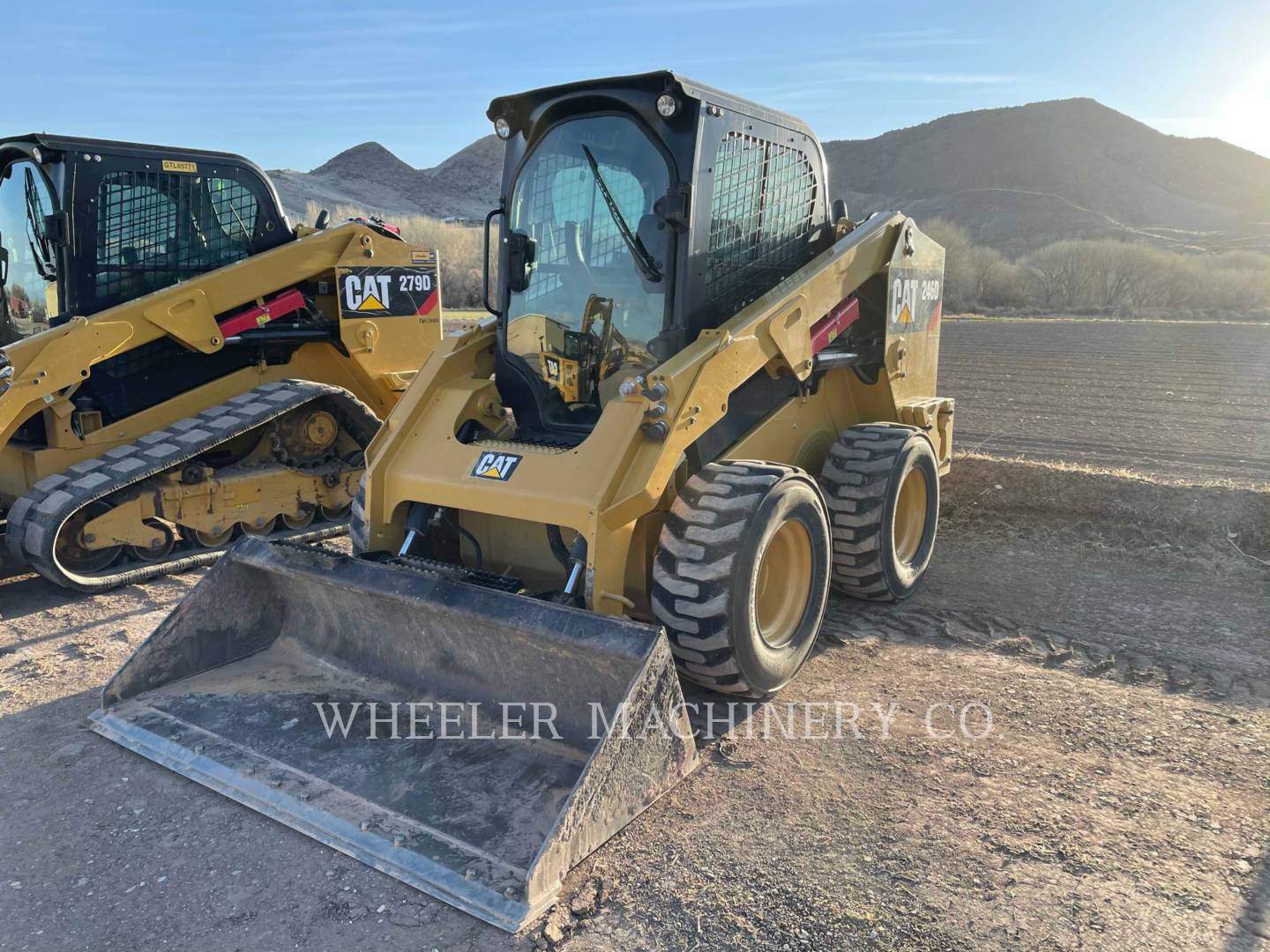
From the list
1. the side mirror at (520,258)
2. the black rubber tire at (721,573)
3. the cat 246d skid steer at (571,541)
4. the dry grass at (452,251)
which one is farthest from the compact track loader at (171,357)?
→ the dry grass at (452,251)

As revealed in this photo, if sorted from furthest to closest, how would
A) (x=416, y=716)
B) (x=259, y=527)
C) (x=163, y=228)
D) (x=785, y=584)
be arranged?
1. (x=259, y=527)
2. (x=163, y=228)
3. (x=785, y=584)
4. (x=416, y=716)

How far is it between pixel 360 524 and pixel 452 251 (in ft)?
114

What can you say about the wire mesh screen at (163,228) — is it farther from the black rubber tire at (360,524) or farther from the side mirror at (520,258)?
the side mirror at (520,258)

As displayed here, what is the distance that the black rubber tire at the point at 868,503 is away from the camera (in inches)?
198

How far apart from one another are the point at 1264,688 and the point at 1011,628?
3.80 ft

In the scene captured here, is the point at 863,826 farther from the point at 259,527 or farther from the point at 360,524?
the point at 259,527

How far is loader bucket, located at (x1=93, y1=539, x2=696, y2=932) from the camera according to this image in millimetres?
2998

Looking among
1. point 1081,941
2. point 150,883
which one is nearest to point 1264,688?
point 1081,941

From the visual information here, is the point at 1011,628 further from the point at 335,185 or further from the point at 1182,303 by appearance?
the point at 335,185

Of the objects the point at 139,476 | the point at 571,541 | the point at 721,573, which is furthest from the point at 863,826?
the point at 139,476

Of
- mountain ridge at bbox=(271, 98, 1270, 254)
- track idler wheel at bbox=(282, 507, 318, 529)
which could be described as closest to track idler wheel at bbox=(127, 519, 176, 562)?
track idler wheel at bbox=(282, 507, 318, 529)

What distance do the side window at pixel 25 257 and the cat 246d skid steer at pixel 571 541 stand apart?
342 cm

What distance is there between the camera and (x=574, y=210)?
4.51 metres

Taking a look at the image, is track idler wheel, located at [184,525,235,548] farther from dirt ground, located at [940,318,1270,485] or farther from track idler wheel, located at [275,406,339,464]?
dirt ground, located at [940,318,1270,485]
